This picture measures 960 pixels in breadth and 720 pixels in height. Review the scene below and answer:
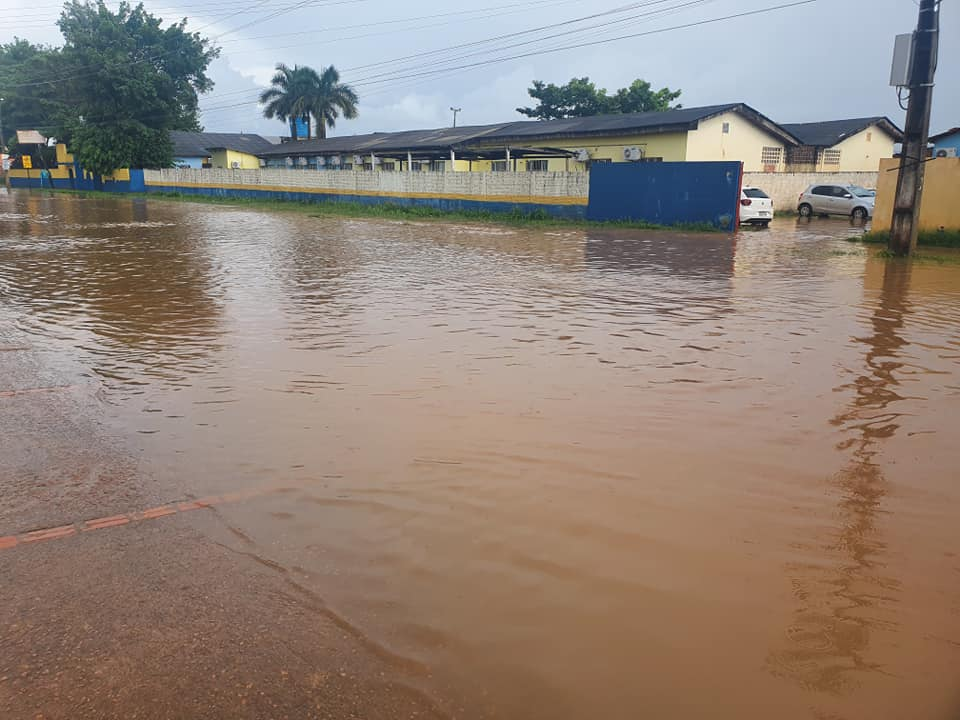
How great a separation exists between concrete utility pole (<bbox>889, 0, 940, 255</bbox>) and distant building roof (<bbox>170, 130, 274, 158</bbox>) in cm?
5085

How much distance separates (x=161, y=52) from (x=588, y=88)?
30.1 meters

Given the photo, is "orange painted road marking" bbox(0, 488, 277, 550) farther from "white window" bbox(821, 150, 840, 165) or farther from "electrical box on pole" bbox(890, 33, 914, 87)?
"white window" bbox(821, 150, 840, 165)

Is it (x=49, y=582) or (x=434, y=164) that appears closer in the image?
(x=49, y=582)

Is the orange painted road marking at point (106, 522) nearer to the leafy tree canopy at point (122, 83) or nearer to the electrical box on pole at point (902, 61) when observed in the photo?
the electrical box on pole at point (902, 61)

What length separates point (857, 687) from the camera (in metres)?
2.69

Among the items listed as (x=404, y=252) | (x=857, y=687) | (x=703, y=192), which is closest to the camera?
A: (x=857, y=687)

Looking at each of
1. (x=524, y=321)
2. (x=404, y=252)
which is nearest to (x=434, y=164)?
(x=404, y=252)

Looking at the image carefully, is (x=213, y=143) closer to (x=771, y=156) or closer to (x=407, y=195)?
(x=407, y=195)

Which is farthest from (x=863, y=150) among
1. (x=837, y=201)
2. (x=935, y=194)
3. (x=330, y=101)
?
(x=330, y=101)

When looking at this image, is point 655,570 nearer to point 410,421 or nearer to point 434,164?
point 410,421

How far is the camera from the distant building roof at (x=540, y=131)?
30516 mm

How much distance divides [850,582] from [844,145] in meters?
38.6

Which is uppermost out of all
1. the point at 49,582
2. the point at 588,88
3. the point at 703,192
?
the point at 588,88

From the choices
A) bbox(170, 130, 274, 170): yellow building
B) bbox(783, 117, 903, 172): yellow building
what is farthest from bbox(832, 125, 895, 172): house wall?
bbox(170, 130, 274, 170): yellow building
